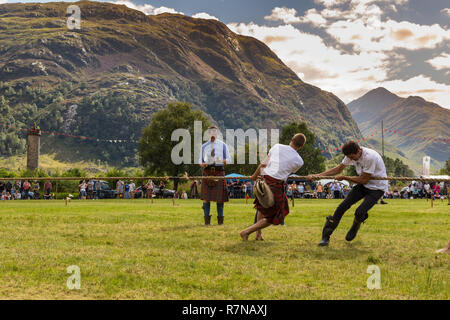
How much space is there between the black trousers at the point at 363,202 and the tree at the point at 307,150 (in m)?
56.6

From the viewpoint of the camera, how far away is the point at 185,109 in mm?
59000

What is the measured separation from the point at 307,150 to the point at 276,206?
61476mm

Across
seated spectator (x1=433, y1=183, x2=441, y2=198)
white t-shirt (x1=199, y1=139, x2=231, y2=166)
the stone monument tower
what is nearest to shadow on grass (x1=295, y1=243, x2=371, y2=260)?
white t-shirt (x1=199, y1=139, x2=231, y2=166)

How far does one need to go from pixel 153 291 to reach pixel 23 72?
213m

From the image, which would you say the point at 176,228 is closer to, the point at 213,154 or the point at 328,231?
the point at 213,154

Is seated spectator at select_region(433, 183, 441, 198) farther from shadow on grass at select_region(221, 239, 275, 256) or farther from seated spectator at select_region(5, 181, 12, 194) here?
seated spectator at select_region(5, 181, 12, 194)

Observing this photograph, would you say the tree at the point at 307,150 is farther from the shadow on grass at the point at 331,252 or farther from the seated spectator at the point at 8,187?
the shadow on grass at the point at 331,252

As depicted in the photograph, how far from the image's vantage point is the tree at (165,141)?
181 ft

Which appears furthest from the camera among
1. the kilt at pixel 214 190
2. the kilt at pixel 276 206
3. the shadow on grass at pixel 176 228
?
the kilt at pixel 214 190

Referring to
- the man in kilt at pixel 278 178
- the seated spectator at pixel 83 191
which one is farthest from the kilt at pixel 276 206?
the seated spectator at pixel 83 191

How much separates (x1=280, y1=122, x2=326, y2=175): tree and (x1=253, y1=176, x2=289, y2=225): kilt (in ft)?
187

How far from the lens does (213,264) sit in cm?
515
